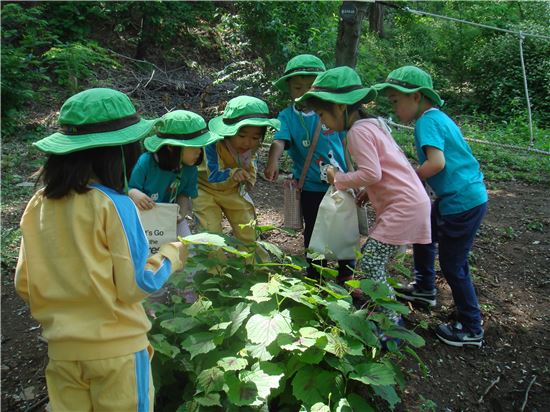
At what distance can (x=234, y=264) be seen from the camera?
262 cm

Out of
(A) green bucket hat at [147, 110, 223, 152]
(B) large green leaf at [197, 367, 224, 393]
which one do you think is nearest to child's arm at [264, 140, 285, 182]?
(A) green bucket hat at [147, 110, 223, 152]

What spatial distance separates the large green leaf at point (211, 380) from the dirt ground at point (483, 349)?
0.93 metres

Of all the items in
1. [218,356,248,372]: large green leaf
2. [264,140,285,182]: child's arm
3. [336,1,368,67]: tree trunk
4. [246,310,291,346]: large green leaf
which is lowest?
[218,356,248,372]: large green leaf

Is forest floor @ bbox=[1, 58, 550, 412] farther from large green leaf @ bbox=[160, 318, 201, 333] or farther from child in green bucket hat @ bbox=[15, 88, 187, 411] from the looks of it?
child in green bucket hat @ bbox=[15, 88, 187, 411]

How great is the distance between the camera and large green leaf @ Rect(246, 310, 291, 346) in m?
2.05

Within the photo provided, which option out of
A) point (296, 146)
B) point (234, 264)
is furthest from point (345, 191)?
point (234, 264)

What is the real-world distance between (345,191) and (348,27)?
2011 mm

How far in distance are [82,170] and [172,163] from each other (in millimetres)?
1186

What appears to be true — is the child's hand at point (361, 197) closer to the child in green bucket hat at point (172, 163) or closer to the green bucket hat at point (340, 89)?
the green bucket hat at point (340, 89)

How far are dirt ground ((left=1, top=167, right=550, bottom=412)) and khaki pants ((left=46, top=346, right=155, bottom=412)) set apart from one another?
0.90m

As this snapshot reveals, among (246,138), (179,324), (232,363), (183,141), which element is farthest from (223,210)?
(232,363)

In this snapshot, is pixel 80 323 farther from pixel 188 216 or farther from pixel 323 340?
pixel 188 216

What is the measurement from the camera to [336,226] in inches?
115

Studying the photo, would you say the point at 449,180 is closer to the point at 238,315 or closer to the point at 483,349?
the point at 483,349
